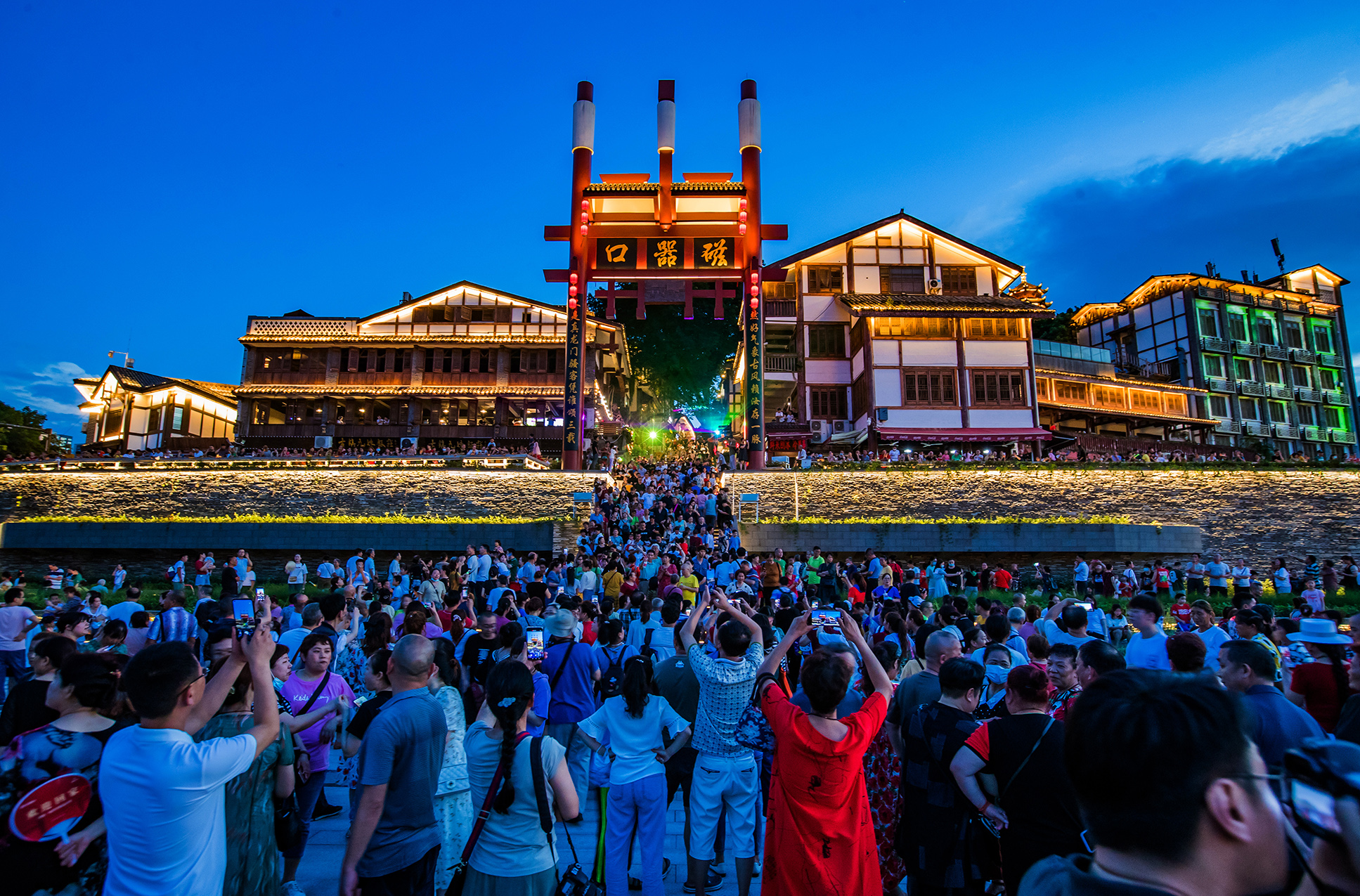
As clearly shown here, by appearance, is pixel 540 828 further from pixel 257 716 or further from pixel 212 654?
pixel 212 654

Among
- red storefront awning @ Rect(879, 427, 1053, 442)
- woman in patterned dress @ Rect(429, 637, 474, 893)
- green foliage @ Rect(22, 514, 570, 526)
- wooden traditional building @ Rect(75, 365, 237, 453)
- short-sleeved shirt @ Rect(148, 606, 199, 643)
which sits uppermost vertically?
wooden traditional building @ Rect(75, 365, 237, 453)

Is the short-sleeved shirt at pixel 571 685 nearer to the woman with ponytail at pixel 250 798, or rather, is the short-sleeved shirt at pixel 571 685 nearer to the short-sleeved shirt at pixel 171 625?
the woman with ponytail at pixel 250 798

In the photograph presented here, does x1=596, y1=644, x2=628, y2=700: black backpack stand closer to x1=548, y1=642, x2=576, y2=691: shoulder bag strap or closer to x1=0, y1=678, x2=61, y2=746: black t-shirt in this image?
x1=548, y1=642, x2=576, y2=691: shoulder bag strap

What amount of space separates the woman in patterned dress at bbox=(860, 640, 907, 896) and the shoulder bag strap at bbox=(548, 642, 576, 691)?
2387 mm

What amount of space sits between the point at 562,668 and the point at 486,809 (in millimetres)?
2270

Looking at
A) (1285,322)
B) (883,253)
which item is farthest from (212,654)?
(1285,322)

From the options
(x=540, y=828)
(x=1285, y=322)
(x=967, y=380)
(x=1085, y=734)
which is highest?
(x=1285, y=322)

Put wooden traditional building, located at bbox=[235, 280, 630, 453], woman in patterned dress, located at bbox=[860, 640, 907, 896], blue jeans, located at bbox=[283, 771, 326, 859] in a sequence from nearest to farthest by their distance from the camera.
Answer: woman in patterned dress, located at bbox=[860, 640, 907, 896] → blue jeans, located at bbox=[283, 771, 326, 859] → wooden traditional building, located at bbox=[235, 280, 630, 453]

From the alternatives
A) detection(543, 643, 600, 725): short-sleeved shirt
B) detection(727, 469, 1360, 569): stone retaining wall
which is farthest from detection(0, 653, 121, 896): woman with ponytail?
detection(727, 469, 1360, 569): stone retaining wall

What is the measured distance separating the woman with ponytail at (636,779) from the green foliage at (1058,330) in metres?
50.3

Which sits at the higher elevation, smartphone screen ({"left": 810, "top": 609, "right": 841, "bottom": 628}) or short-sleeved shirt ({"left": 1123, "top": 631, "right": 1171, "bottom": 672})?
smartphone screen ({"left": 810, "top": 609, "right": 841, "bottom": 628})

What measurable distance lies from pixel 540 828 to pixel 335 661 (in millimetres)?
3677

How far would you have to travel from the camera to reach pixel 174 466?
101 ft

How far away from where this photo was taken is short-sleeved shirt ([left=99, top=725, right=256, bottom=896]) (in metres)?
2.73
